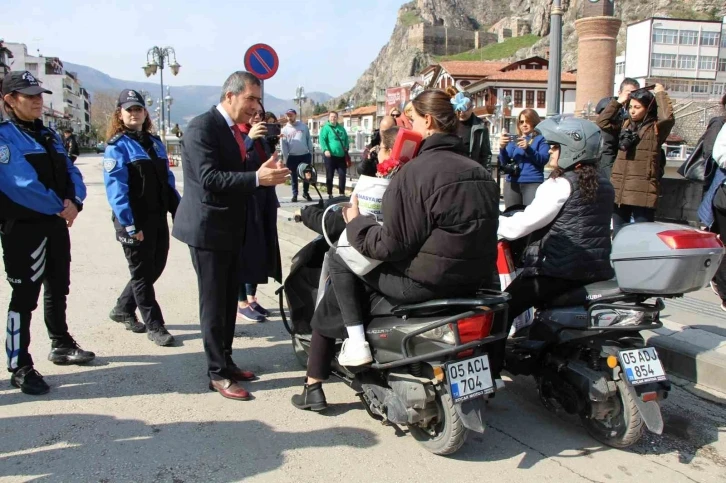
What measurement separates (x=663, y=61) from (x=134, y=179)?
292 ft

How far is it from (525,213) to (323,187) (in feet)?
43.8

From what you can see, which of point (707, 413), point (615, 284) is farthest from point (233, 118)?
point (707, 413)

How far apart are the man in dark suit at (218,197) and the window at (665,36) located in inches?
3467

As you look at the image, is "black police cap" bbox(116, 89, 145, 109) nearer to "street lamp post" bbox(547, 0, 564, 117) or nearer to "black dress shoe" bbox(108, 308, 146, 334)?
"black dress shoe" bbox(108, 308, 146, 334)

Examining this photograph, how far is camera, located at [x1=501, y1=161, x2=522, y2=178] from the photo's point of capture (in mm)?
6680

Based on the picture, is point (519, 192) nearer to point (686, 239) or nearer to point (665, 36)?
point (686, 239)

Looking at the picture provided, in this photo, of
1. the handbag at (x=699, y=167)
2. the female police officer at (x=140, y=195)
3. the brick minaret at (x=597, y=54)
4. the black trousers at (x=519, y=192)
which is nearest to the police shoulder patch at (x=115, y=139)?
the female police officer at (x=140, y=195)

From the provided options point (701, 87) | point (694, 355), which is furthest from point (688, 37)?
point (694, 355)

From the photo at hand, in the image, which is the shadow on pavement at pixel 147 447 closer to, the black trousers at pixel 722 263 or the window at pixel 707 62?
the black trousers at pixel 722 263

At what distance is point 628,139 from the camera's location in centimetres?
585

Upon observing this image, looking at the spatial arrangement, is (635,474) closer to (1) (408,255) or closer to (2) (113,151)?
(1) (408,255)

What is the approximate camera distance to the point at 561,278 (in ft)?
11.5

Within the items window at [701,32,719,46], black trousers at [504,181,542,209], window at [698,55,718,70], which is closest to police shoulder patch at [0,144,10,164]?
black trousers at [504,181,542,209]

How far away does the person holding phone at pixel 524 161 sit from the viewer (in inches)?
264
